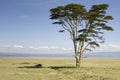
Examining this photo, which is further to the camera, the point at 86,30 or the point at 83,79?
the point at 86,30

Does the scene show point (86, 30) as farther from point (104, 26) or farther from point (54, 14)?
point (54, 14)

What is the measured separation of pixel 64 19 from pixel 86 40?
5424 millimetres

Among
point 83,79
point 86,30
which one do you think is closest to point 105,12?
point 86,30

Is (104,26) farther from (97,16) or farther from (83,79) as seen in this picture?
(83,79)

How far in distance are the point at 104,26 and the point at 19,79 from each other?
24.1m

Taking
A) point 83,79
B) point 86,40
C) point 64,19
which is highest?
point 64,19

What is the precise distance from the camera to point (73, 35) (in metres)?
47.9

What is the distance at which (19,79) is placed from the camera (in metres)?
26.7

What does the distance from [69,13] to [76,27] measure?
2.75 meters

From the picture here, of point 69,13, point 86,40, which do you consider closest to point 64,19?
point 69,13

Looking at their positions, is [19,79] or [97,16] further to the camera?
[97,16]

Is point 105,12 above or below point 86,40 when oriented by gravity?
above

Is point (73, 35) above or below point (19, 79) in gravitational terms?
above

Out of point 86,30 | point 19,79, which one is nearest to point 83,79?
point 19,79
